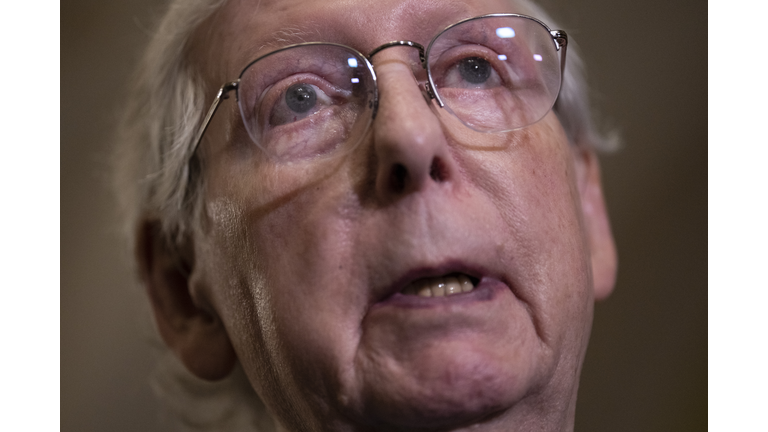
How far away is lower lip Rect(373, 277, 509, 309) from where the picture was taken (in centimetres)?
73

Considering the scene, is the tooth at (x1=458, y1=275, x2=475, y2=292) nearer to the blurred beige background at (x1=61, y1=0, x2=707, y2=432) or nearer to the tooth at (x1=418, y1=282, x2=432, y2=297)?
the tooth at (x1=418, y1=282, x2=432, y2=297)

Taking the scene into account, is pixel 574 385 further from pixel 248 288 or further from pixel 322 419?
pixel 248 288

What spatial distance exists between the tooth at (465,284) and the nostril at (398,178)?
15 cm

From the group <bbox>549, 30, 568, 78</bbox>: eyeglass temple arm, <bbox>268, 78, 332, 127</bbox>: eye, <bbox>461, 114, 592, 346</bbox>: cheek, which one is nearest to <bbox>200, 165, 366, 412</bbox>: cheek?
<bbox>268, 78, 332, 127</bbox>: eye

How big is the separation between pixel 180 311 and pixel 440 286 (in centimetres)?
65

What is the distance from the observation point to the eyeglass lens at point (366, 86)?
2.78 feet

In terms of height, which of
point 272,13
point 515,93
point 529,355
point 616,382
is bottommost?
point 616,382

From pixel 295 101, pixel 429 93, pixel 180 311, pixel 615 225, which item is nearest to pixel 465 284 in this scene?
pixel 429 93

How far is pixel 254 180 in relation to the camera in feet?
2.87

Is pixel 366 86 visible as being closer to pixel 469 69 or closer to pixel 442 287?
pixel 469 69

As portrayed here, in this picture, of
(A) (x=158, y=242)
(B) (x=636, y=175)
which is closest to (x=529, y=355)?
(A) (x=158, y=242)

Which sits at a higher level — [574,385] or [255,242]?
[255,242]

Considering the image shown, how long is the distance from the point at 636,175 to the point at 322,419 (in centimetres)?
119

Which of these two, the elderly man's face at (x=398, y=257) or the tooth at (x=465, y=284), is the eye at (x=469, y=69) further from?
the tooth at (x=465, y=284)
